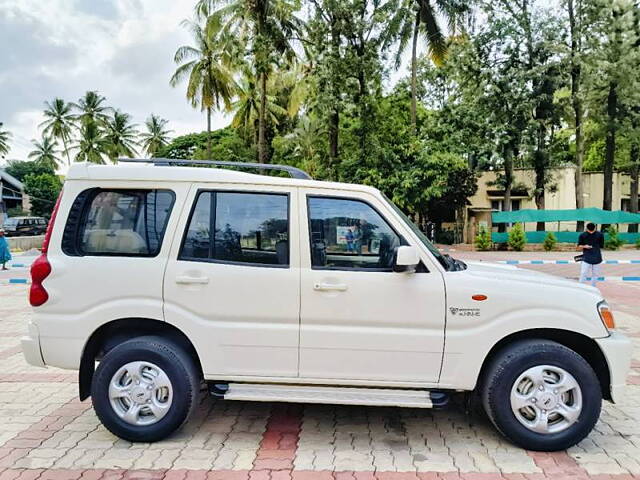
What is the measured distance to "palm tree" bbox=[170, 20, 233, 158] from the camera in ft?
88.5

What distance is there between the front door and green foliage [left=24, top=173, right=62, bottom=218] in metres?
53.7

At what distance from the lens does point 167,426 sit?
3.54m

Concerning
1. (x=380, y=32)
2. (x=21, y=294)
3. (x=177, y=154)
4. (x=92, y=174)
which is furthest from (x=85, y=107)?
(x=92, y=174)

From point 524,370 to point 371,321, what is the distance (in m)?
1.16

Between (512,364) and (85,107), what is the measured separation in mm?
58006

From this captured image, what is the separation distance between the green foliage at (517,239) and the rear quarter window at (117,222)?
23936mm

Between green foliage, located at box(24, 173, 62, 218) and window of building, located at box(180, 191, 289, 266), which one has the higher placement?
green foliage, located at box(24, 173, 62, 218)

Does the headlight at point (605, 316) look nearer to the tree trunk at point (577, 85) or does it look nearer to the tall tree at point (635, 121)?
the tree trunk at point (577, 85)

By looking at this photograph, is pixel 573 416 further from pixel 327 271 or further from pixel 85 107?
pixel 85 107

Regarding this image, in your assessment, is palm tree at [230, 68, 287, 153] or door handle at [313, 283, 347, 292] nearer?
door handle at [313, 283, 347, 292]

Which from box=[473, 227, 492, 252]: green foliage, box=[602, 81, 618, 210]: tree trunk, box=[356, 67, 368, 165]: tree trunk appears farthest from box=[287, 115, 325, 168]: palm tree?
box=[602, 81, 618, 210]: tree trunk

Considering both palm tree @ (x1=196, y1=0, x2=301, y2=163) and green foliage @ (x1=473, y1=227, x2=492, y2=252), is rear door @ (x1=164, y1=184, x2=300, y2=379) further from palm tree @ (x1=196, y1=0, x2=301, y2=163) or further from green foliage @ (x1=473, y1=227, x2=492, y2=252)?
green foliage @ (x1=473, y1=227, x2=492, y2=252)

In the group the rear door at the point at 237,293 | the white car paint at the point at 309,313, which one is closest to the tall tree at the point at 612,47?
the white car paint at the point at 309,313

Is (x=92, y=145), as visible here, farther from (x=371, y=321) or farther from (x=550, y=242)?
(x=371, y=321)
